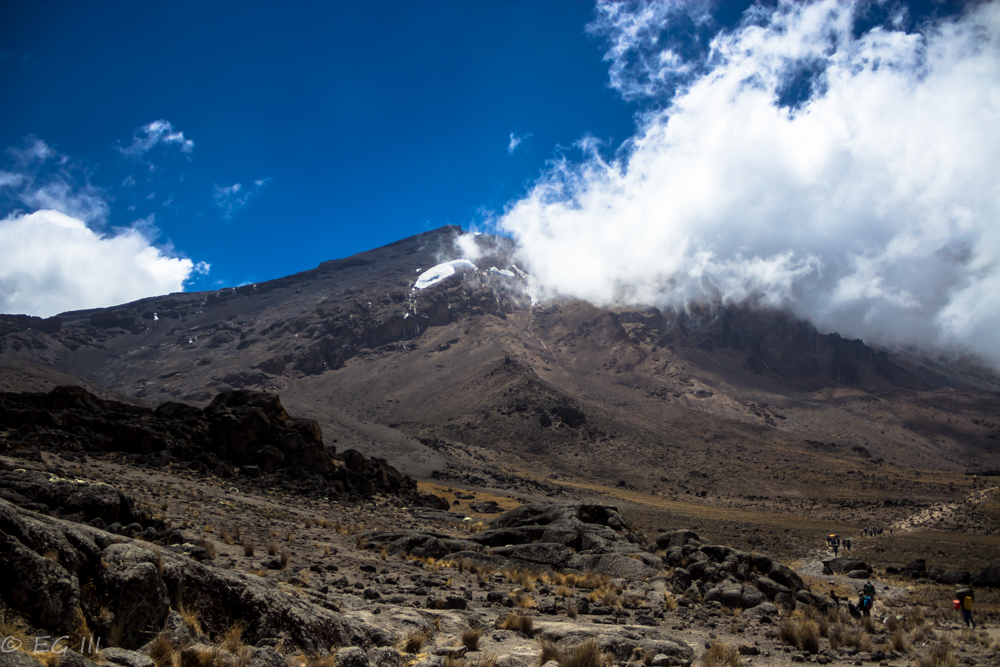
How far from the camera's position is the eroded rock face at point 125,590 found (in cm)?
441

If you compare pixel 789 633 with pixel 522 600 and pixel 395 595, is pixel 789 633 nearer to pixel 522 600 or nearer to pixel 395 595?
pixel 522 600

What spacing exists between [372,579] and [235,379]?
167997 mm

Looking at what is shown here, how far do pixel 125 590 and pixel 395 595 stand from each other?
7521 mm

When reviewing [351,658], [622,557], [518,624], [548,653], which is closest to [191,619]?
[351,658]

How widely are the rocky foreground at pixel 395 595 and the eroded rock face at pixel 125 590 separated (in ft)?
0.05

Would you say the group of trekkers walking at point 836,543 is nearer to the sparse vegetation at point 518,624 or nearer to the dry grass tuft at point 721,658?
the dry grass tuft at point 721,658

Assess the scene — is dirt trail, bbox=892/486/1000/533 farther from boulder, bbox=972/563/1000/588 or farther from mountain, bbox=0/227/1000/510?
boulder, bbox=972/563/1000/588

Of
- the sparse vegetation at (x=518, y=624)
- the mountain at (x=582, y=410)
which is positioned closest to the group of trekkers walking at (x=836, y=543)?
the sparse vegetation at (x=518, y=624)

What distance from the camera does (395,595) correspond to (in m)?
11.9

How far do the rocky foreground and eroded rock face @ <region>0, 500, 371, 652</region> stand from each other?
0.05 feet

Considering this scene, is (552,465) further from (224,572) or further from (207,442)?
(224,572)

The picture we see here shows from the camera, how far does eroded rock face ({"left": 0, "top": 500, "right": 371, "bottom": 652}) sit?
4406 mm

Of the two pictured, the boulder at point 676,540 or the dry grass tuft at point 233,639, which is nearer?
the dry grass tuft at point 233,639

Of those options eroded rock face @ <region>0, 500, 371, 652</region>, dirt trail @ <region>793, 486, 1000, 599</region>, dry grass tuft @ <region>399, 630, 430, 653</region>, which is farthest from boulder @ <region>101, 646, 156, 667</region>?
dirt trail @ <region>793, 486, 1000, 599</region>
